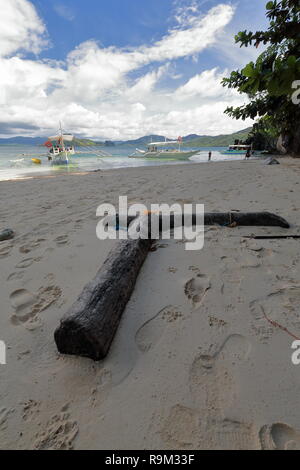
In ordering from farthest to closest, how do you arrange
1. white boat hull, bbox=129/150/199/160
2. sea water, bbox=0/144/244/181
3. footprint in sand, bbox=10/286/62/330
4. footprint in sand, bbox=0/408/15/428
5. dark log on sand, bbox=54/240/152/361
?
white boat hull, bbox=129/150/199/160, sea water, bbox=0/144/244/181, footprint in sand, bbox=10/286/62/330, dark log on sand, bbox=54/240/152/361, footprint in sand, bbox=0/408/15/428

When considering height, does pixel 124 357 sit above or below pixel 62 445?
above

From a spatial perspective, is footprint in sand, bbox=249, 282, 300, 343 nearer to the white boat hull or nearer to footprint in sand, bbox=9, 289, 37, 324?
footprint in sand, bbox=9, 289, 37, 324

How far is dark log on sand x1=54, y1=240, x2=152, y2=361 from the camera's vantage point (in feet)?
5.19

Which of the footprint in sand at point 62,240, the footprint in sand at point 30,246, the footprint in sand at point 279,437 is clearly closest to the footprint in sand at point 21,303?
the footprint in sand at point 30,246

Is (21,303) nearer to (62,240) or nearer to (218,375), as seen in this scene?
(62,240)

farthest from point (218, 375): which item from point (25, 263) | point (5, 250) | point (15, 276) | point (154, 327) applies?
point (5, 250)

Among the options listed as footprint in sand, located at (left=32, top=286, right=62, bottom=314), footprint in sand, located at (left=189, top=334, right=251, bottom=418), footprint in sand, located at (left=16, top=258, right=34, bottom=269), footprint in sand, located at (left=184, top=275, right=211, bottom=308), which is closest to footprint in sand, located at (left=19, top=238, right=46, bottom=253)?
footprint in sand, located at (left=16, top=258, right=34, bottom=269)

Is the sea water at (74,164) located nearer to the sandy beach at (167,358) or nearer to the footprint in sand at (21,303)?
the footprint in sand at (21,303)

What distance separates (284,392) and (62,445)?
4.36ft

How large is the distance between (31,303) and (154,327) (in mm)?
1324

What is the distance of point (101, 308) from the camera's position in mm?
1744

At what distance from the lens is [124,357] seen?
1620mm
